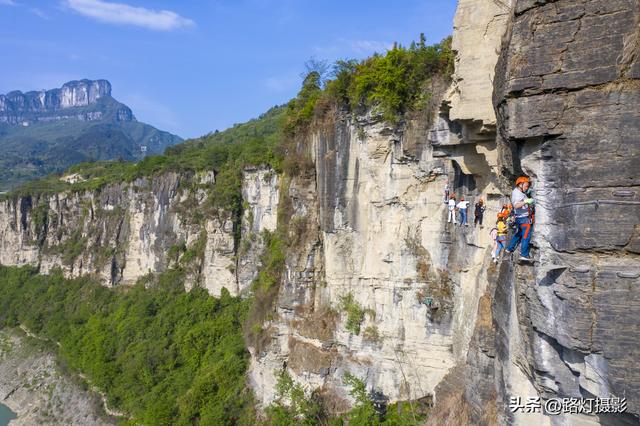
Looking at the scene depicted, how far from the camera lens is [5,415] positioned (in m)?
29.2

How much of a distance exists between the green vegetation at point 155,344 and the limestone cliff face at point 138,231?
1.53 m

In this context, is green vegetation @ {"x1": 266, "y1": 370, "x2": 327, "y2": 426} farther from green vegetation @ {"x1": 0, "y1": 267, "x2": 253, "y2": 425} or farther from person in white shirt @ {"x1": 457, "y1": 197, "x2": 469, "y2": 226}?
person in white shirt @ {"x1": 457, "y1": 197, "x2": 469, "y2": 226}

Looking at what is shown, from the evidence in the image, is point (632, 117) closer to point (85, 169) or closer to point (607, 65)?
point (607, 65)

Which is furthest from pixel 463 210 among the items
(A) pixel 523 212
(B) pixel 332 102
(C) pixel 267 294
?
(C) pixel 267 294

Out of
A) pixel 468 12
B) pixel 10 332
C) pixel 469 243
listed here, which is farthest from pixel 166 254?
pixel 468 12

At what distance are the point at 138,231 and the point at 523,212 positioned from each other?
34.2 m

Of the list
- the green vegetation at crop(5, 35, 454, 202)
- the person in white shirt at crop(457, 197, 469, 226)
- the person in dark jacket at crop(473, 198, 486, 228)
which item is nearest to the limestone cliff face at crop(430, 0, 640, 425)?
the person in dark jacket at crop(473, 198, 486, 228)

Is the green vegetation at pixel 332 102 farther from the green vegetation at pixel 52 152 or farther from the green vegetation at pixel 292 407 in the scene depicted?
the green vegetation at pixel 52 152

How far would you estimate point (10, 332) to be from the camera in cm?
3931

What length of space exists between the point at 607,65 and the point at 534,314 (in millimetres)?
3521

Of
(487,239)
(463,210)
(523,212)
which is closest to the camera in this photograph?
(523,212)

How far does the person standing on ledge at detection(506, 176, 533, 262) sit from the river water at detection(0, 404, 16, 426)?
1420 inches

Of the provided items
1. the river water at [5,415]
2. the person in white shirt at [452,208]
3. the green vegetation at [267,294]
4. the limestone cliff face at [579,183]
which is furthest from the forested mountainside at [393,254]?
the river water at [5,415]

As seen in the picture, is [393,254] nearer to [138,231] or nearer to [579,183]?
[579,183]
